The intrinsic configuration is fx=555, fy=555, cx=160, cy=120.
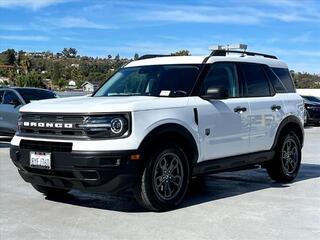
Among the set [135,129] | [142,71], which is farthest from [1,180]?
[135,129]

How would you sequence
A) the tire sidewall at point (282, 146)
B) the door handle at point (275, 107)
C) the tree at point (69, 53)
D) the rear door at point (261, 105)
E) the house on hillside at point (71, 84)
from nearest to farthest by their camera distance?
the rear door at point (261, 105)
the door handle at point (275, 107)
the tire sidewall at point (282, 146)
the house on hillside at point (71, 84)
the tree at point (69, 53)

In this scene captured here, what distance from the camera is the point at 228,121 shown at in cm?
739

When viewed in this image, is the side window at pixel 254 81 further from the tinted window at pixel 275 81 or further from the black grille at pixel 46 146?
the black grille at pixel 46 146

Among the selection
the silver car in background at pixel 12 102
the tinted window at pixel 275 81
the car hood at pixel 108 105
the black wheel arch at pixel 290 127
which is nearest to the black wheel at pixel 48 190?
the car hood at pixel 108 105

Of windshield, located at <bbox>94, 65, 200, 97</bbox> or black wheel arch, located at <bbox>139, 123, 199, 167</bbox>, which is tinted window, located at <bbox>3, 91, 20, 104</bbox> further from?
black wheel arch, located at <bbox>139, 123, 199, 167</bbox>

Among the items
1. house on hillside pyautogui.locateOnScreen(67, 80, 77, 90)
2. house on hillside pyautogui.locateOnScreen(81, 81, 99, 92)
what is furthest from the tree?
house on hillside pyautogui.locateOnScreen(81, 81, 99, 92)

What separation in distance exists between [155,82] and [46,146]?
174cm

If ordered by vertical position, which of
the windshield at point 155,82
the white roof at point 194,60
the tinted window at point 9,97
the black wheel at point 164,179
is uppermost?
the white roof at point 194,60

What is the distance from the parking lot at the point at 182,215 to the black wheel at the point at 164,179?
15cm

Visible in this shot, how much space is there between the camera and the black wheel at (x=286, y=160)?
862 centimetres

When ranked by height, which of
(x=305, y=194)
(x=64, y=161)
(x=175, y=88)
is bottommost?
(x=305, y=194)

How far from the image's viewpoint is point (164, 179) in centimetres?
654

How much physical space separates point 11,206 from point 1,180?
2034 millimetres

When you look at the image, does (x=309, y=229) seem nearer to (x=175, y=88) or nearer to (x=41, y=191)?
(x=175, y=88)
